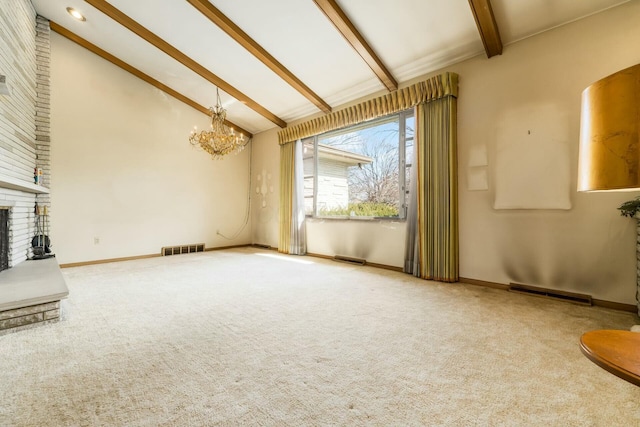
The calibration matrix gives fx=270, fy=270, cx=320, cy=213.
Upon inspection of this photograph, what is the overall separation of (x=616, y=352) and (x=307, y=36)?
13.4 ft

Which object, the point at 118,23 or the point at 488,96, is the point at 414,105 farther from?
the point at 118,23

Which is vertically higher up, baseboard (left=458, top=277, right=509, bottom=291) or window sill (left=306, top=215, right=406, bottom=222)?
window sill (left=306, top=215, right=406, bottom=222)

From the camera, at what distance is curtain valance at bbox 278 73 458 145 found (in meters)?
3.48

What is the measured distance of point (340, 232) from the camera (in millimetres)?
4992

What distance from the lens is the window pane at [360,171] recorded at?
4.36 m

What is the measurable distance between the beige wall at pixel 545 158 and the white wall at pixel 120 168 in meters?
5.16

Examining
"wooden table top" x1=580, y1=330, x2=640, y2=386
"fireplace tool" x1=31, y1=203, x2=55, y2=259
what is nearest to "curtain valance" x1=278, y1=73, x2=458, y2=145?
"wooden table top" x1=580, y1=330, x2=640, y2=386

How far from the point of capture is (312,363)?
166cm

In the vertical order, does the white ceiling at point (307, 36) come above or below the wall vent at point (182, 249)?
above

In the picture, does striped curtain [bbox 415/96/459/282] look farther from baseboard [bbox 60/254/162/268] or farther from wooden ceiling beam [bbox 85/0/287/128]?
baseboard [bbox 60/254/162/268]

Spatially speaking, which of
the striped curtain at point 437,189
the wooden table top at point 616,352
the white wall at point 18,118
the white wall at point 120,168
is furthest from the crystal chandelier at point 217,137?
the wooden table top at point 616,352

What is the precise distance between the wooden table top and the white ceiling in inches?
130

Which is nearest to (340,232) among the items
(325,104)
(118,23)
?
(325,104)

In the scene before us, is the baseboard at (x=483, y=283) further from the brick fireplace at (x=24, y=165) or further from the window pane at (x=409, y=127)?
the brick fireplace at (x=24, y=165)
